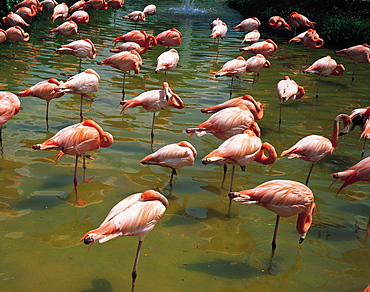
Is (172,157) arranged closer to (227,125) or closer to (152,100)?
(227,125)

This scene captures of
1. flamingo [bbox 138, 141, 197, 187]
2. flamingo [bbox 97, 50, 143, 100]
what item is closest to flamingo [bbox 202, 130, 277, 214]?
flamingo [bbox 138, 141, 197, 187]

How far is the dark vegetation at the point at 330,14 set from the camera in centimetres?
1300

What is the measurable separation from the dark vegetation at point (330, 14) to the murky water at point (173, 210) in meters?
5.00

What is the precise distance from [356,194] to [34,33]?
34.2ft

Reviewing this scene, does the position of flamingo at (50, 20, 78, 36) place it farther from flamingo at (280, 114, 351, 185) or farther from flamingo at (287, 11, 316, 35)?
flamingo at (280, 114, 351, 185)

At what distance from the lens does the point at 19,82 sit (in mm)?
7984

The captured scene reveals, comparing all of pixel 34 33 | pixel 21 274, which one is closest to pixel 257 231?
pixel 21 274

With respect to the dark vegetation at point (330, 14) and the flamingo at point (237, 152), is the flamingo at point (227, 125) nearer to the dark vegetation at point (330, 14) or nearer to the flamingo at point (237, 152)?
the flamingo at point (237, 152)

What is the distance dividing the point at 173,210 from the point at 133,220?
1335mm

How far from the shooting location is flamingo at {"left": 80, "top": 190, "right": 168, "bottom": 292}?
9.98 feet

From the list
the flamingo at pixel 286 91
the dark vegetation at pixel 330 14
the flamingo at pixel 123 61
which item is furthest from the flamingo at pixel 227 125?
the dark vegetation at pixel 330 14

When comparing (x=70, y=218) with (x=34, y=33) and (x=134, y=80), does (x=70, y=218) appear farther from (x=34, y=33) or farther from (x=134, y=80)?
(x=34, y=33)

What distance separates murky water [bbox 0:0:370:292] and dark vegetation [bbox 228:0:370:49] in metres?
5.00

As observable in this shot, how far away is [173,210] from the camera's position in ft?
14.5
